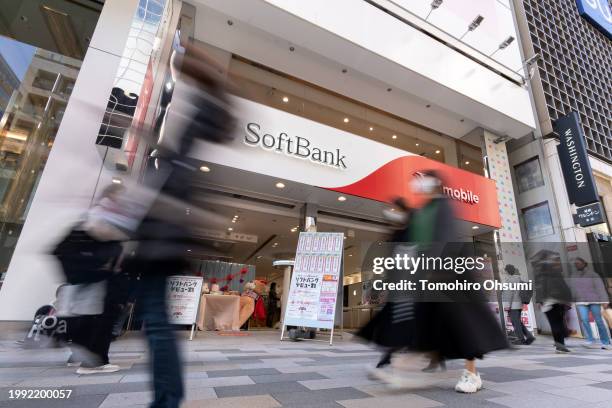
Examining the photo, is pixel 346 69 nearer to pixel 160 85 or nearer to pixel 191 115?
pixel 160 85

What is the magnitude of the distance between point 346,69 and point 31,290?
310 inches

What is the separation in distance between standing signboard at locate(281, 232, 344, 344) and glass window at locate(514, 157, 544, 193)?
28.2 ft

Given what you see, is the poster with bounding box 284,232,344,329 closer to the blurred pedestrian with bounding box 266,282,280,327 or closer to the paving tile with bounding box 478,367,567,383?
the paving tile with bounding box 478,367,567,383

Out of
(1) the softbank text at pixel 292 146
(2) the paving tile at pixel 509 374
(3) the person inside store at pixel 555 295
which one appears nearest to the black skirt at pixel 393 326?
(2) the paving tile at pixel 509 374

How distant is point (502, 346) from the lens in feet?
6.21

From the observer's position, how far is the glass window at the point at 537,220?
9.67m

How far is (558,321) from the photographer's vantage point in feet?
14.1

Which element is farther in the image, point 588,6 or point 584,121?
point 588,6

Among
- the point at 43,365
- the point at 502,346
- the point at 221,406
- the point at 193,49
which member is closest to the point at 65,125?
the point at 43,365

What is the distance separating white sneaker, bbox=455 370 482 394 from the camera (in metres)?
1.87

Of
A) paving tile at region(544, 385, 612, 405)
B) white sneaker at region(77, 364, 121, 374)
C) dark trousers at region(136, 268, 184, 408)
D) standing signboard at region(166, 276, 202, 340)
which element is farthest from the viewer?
standing signboard at region(166, 276, 202, 340)

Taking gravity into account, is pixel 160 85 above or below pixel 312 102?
below

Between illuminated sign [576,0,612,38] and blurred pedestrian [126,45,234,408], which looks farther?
illuminated sign [576,0,612,38]

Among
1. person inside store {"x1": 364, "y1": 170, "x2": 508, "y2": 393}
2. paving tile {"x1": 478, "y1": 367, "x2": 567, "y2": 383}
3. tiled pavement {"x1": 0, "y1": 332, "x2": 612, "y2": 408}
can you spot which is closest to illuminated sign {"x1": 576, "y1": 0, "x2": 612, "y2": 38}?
tiled pavement {"x1": 0, "y1": 332, "x2": 612, "y2": 408}
